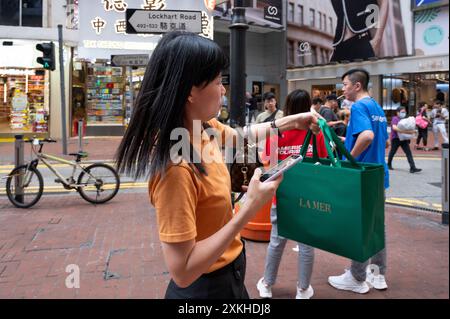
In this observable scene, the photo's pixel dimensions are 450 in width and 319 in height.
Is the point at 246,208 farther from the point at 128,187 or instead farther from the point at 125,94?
the point at 125,94

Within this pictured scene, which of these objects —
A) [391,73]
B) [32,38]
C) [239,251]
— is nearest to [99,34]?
[32,38]

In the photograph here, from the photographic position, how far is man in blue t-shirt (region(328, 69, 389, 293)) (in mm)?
3334

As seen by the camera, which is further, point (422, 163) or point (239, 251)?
point (422, 163)

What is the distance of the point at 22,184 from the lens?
6.88 metres

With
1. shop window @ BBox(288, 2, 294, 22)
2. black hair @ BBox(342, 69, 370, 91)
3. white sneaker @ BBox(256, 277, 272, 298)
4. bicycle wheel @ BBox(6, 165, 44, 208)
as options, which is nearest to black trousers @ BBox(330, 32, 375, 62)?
shop window @ BBox(288, 2, 294, 22)

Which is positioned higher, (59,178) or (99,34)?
(99,34)

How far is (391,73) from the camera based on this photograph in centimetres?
1953

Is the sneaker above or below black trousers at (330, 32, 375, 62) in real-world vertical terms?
below

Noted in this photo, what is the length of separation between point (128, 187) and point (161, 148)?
750 cm

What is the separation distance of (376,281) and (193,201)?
2557mm

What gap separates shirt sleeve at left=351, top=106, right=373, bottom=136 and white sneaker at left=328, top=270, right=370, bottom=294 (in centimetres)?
116

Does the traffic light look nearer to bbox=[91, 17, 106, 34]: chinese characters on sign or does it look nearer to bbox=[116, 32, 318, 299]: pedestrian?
bbox=[91, 17, 106, 34]: chinese characters on sign

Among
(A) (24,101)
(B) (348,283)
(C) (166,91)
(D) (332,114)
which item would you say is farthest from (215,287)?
(A) (24,101)

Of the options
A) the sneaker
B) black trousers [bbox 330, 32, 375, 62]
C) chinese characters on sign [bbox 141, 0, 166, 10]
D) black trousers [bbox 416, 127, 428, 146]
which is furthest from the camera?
black trousers [bbox 330, 32, 375, 62]
